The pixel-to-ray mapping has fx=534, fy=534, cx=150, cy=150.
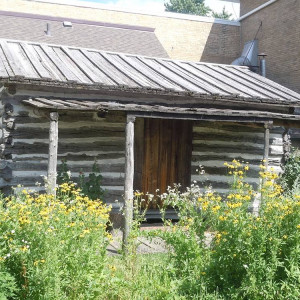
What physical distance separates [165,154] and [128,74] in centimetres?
222

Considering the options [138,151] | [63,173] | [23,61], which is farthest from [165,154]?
[23,61]

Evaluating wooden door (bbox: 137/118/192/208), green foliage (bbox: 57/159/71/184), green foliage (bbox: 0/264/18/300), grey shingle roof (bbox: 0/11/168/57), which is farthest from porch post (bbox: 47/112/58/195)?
grey shingle roof (bbox: 0/11/168/57)

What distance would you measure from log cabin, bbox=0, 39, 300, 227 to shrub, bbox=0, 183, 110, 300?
281cm

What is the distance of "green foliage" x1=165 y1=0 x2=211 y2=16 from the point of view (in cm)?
5203

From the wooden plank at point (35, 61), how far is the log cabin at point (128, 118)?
0.09 ft

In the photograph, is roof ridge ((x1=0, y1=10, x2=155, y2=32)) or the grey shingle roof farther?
roof ridge ((x1=0, y1=10, x2=155, y2=32))

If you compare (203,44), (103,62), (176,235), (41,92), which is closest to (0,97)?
(41,92)

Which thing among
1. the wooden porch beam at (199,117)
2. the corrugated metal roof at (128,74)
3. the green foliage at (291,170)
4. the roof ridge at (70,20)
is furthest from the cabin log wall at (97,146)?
the roof ridge at (70,20)

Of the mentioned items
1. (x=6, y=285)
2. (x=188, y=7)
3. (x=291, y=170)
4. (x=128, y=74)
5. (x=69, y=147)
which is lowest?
(x=6, y=285)

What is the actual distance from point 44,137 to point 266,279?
677 centimetres

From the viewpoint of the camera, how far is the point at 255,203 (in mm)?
13195

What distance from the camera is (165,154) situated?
1275 centimetres

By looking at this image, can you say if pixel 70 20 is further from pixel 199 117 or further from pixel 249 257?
pixel 249 257

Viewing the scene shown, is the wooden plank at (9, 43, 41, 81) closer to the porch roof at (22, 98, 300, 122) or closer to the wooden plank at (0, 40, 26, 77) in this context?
the wooden plank at (0, 40, 26, 77)
